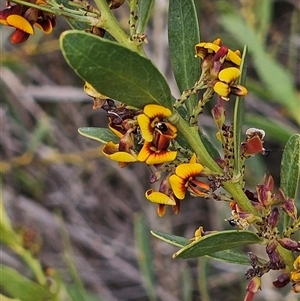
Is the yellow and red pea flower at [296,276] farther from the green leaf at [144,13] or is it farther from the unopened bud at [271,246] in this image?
the green leaf at [144,13]

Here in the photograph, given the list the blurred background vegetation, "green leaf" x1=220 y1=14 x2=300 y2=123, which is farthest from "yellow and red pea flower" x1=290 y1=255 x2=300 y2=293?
the blurred background vegetation

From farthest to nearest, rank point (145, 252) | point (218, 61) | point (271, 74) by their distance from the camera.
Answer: point (271, 74) → point (145, 252) → point (218, 61)

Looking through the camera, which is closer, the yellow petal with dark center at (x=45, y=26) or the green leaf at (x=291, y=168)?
the yellow petal with dark center at (x=45, y=26)

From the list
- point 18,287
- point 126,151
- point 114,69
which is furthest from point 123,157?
point 18,287

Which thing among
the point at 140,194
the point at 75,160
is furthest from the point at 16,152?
the point at 140,194

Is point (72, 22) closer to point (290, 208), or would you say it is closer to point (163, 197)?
point (163, 197)

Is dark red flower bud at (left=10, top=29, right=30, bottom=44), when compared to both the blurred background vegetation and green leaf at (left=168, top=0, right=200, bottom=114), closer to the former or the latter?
green leaf at (left=168, top=0, right=200, bottom=114)

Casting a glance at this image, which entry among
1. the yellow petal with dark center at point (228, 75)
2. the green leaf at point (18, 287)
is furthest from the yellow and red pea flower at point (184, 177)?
the green leaf at point (18, 287)
